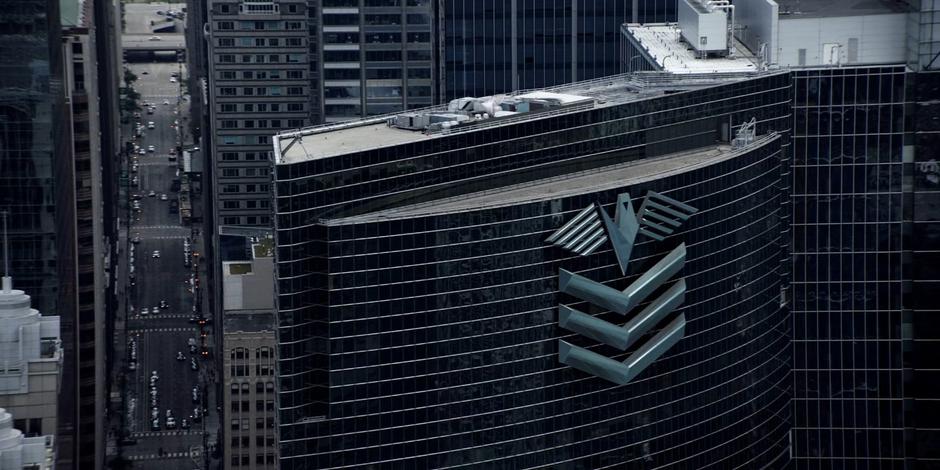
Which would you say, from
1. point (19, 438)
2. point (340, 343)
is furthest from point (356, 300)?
point (19, 438)

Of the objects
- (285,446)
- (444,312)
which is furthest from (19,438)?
(444,312)

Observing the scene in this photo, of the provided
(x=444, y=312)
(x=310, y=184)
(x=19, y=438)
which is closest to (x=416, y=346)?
(x=444, y=312)

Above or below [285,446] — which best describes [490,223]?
above

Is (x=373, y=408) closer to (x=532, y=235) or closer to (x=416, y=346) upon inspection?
(x=416, y=346)

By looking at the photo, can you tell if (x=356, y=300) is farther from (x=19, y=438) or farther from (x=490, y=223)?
(x=19, y=438)

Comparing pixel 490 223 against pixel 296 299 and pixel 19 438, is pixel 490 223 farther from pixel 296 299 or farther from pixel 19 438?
pixel 19 438

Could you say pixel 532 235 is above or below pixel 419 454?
above

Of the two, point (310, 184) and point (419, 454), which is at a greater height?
point (310, 184)
